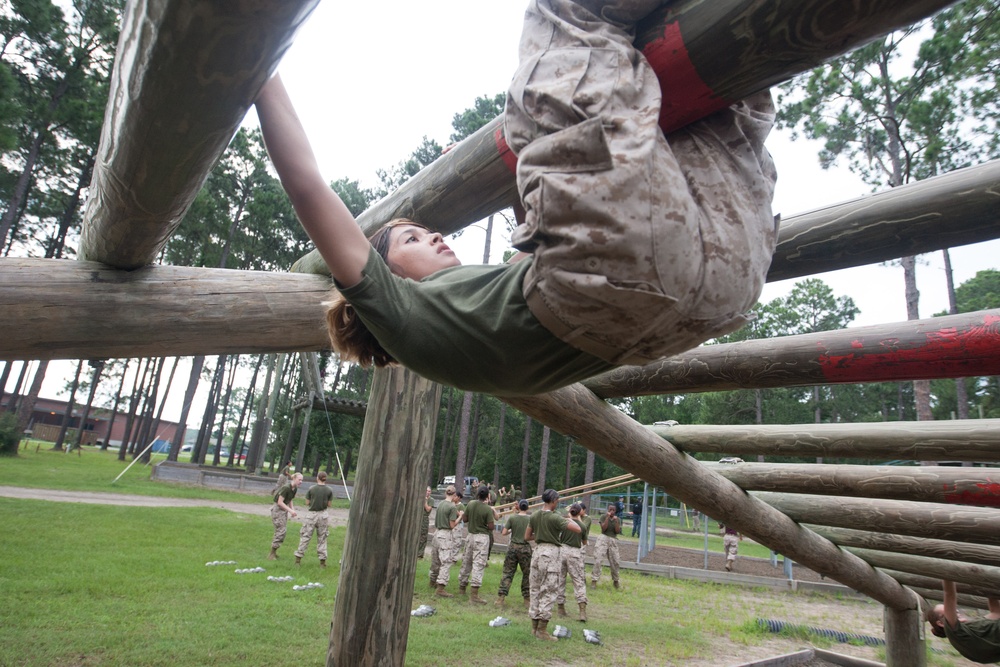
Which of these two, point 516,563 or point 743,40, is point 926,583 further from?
point 743,40

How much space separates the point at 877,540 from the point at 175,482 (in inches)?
1043

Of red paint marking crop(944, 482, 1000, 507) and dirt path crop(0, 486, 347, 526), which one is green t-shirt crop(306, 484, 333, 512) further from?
red paint marking crop(944, 482, 1000, 507)

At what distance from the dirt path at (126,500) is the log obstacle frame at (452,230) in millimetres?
16517

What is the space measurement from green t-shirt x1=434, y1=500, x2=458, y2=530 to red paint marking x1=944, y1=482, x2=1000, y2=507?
→ 9.11 meters

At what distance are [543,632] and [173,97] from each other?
31.7 ft

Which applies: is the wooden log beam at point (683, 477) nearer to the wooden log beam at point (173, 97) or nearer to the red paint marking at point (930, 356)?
the red paint marking at point (930, 356)

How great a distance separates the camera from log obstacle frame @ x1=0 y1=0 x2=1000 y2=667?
111 centimetres

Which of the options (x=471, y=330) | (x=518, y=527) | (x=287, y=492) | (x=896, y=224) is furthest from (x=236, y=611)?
(x=896, y=224)

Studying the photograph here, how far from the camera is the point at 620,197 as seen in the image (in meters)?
1.19

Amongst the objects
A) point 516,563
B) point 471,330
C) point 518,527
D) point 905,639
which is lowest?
point 516,563

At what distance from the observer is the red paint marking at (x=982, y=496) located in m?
3.69

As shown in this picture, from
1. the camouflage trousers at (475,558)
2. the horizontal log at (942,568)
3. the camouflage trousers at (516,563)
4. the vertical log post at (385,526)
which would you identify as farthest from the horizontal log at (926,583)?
the camouflage trousers at (475,558)

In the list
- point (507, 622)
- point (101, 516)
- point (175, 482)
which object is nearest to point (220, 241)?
point (175, 482)

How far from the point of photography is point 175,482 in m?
25.3
